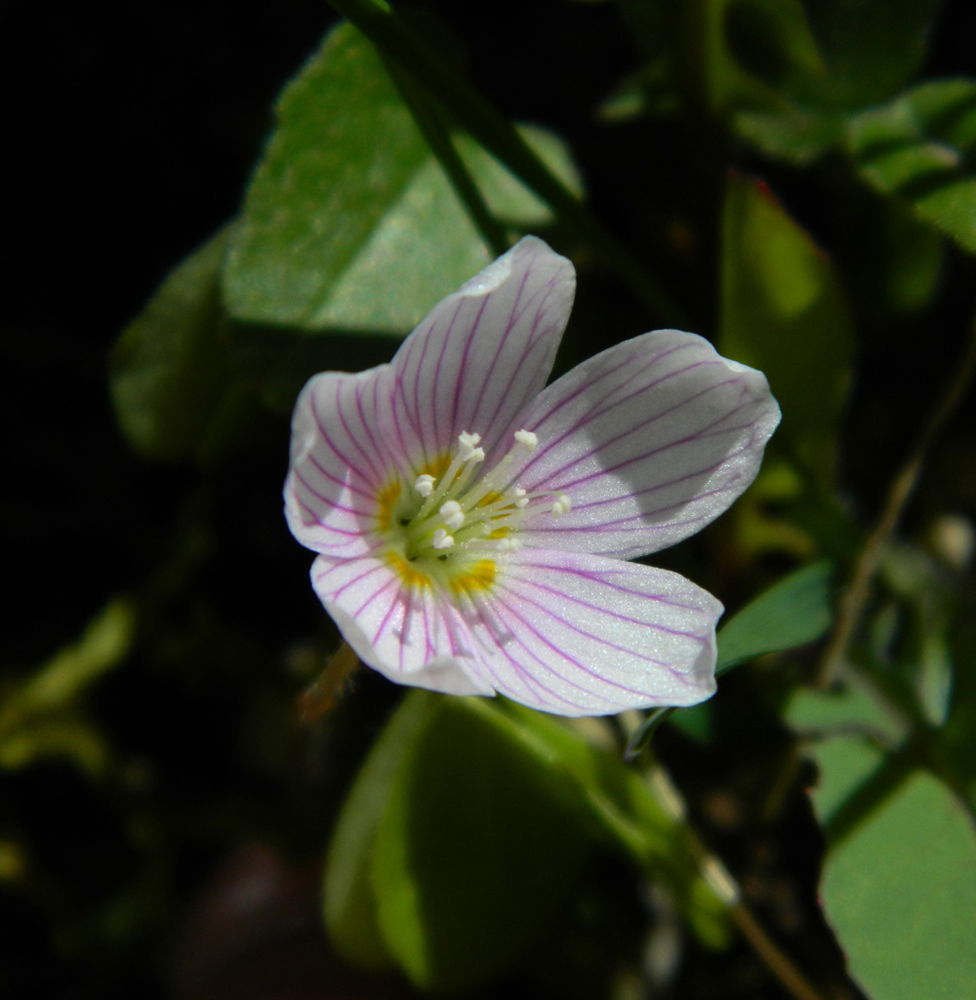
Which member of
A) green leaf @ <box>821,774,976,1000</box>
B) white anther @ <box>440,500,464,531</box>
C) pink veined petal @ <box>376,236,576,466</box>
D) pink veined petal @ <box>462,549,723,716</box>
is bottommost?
green leaf @ <box>821,774,976,1000</box>

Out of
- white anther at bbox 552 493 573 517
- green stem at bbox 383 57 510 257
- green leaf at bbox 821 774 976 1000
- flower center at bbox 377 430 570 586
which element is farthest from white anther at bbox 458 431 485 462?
green leaf at bbox 821 774 976 1000

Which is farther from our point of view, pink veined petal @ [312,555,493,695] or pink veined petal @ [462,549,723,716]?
pink veined petal @ [462,549,723,716]

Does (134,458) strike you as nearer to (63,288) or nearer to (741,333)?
(63,288)

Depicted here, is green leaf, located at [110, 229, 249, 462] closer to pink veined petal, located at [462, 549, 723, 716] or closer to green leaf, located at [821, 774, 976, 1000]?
pink veined petal, located at [462, 549, 723, 716]

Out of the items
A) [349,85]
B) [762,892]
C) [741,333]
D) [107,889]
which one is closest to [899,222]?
[741,333]

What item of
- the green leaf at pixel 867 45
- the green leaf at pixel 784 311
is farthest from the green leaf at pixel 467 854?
the green leaf at pixel 867 45

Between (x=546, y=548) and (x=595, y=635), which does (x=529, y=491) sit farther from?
(x=595, y=635)
